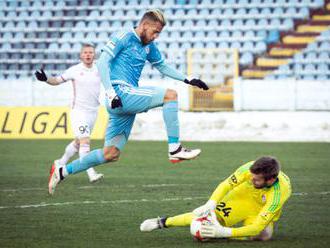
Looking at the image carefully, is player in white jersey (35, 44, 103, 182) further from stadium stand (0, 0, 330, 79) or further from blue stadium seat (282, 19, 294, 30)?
blue stadium seat (282, 19, 294, 30)

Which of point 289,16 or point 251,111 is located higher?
point 289,16

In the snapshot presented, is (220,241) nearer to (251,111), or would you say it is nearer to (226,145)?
(226,145)

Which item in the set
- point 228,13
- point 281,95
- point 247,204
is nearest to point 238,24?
point 228,13

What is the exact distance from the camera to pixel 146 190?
1291cm

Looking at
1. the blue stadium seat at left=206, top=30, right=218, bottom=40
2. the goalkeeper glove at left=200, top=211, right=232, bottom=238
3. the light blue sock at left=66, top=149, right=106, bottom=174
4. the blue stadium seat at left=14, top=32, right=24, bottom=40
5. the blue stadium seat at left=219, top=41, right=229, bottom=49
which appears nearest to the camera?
the goalkeeper glove at left=200, top=211, right=232, bottom=238

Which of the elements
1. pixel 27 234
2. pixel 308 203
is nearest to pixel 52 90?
pixel 308 203

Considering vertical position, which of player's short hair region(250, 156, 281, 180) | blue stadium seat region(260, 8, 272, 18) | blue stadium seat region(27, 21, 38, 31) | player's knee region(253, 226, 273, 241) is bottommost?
player's knee region(253, 226, 273, 241)

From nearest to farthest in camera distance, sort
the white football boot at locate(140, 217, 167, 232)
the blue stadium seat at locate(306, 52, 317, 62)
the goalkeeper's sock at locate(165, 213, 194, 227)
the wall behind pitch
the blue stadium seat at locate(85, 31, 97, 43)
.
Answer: the goalkeeper's sock at locate(165, 213, 194, 227) → the white football boot at locate(140, 217, 167, 232) → the wall behind pitch → the blue stadium seat at locate(306, 52, 317, 62) → the blue stadium seat at locate(85, 31, 97, 43)

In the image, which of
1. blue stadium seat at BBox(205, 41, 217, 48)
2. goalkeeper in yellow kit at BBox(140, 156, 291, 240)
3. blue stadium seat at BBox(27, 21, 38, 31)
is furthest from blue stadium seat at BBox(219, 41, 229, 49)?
goalkeeper in yellow kit at BBox(140, 156, 291, 240)

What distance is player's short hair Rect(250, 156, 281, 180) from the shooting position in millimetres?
7902

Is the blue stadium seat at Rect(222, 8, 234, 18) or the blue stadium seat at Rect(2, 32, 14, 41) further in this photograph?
the blue stadium seat at Rect(2, 32, 14, 41)

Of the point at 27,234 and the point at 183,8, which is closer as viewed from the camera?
the point at 27,234

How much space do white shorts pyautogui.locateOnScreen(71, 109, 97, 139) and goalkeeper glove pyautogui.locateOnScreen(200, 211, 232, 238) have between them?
20.6 ft

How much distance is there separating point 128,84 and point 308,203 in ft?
10.2
